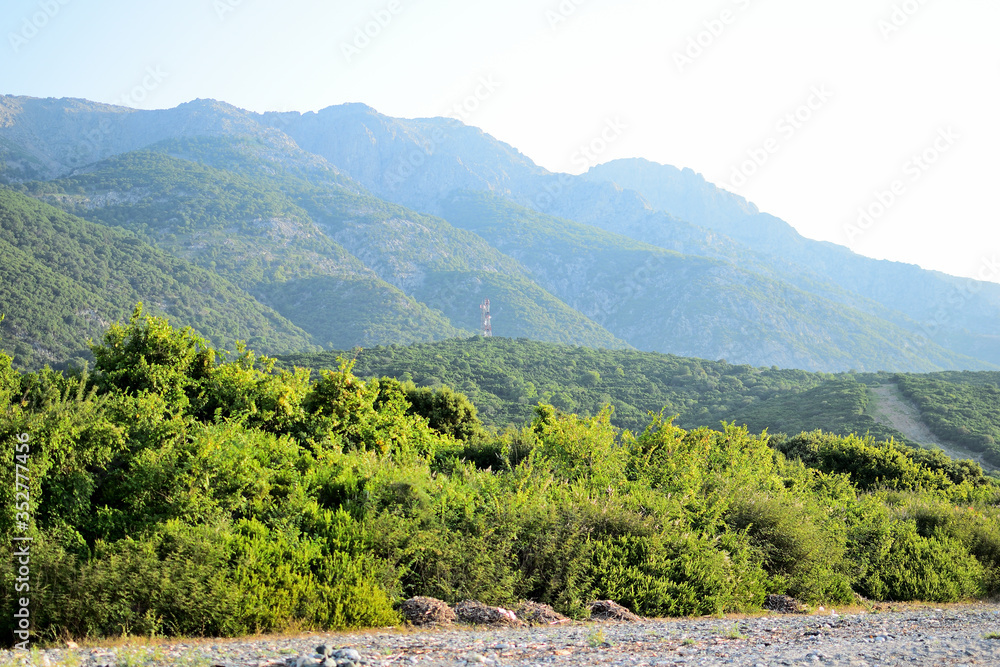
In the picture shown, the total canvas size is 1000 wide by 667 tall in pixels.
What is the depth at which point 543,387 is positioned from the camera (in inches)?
3376

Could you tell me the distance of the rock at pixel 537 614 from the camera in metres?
9.23

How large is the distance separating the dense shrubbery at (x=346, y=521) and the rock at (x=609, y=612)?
216 mm

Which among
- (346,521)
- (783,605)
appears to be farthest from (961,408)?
(346,521)

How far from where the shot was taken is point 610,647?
24.8 ft

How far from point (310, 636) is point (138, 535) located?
9.41ft

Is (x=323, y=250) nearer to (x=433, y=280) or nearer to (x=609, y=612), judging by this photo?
(x=433, y=280)

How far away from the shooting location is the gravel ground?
6.42m

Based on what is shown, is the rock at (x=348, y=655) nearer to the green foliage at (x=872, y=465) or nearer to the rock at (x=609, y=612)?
the rock at (x=609, y=612)

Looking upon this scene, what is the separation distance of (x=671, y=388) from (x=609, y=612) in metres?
82.1

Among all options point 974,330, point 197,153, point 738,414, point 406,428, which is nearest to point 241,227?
point 197,153

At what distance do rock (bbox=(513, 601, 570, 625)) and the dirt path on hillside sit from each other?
51.0m

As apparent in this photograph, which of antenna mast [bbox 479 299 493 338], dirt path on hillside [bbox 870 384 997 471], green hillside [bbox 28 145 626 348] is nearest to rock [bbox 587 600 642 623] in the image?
dirt path on hillside [bbox 870 384 997 471]

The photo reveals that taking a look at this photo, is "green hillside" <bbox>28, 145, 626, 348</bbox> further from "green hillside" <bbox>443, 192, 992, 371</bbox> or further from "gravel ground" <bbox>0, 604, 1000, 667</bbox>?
"gravel ground" <bbox>0, 604, 1000, 667</bbox>

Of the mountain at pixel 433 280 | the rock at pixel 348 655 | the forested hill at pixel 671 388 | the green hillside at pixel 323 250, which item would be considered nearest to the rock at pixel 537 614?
the rock at pixel 348 655
